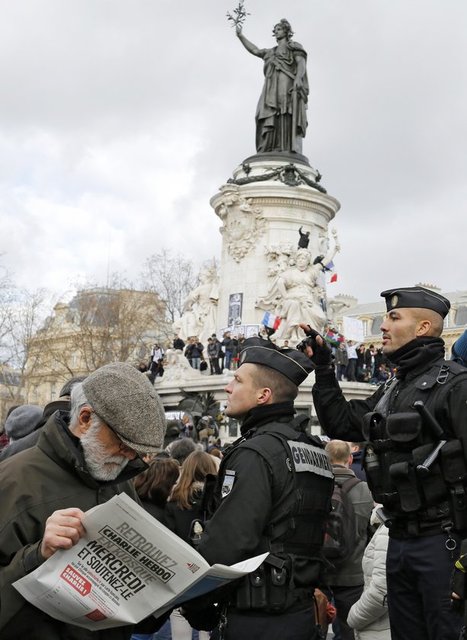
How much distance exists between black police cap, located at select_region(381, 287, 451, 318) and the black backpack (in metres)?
1.85

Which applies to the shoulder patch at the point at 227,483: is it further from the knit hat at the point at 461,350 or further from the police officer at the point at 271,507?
the knit hat at the point at 461,350

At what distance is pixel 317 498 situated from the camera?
4266 mm

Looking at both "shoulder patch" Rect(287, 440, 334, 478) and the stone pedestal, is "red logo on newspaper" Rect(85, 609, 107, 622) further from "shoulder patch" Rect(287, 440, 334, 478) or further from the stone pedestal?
the stone pedestal

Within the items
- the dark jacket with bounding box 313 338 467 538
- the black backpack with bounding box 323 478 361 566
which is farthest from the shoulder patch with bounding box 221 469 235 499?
the black backpack with bounding box 323 478 361 566

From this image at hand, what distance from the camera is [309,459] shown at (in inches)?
166

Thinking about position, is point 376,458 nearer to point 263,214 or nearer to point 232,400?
point 232,400

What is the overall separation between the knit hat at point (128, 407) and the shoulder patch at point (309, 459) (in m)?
1.05

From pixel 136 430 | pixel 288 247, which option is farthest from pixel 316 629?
pixel 288 247

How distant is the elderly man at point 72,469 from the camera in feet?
9.78

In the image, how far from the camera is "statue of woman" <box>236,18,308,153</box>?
1175 inches

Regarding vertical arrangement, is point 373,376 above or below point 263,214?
below

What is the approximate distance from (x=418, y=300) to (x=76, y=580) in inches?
104

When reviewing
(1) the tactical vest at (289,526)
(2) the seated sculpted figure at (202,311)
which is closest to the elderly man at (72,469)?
(1) the tactical vest at (289,526)

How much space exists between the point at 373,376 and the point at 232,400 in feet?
85.4
